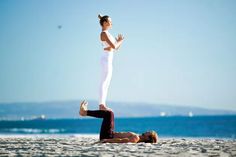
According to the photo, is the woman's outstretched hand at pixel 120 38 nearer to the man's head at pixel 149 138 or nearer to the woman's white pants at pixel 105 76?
the woman's white pants at pixel 105 76

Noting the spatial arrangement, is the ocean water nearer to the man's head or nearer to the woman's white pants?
the man's head

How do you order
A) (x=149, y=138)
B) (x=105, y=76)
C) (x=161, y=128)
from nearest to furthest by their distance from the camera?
(x=105, y=76), (x=149, y=138), (x=161, y=128)

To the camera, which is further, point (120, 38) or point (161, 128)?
point (161, 128)

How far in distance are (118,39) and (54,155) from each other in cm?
303

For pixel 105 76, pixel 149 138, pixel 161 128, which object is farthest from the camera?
pixel 161 128

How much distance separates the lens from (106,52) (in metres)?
7.78

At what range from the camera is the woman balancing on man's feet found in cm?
760

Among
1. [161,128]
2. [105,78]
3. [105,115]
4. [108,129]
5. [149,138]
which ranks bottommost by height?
[161,128]

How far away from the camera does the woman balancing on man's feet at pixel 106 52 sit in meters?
7.60

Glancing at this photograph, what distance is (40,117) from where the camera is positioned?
532 feet

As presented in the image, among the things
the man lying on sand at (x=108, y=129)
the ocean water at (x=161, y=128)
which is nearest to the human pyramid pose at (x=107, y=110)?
the man lying on sand at (x=108, y=129)

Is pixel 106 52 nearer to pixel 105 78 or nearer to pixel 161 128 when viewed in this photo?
pixel 105 78

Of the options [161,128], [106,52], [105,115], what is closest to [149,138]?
[105,115]

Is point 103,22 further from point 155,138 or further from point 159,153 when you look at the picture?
point 159,153
